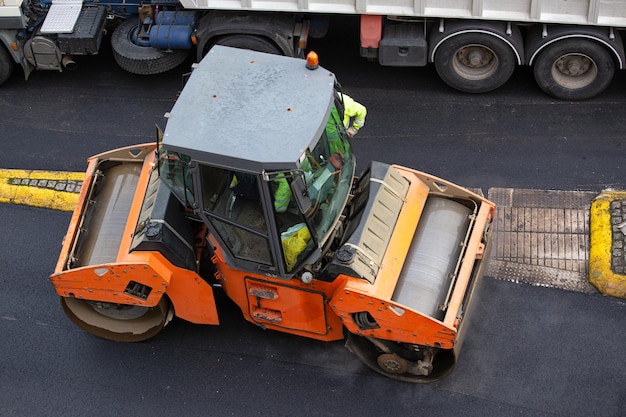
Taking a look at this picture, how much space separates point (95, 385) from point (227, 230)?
193 cm

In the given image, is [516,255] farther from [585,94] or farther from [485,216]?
[585,94]

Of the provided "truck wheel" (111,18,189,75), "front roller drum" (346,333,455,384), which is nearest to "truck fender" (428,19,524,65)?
"truck wheel" (111,18,189,75)

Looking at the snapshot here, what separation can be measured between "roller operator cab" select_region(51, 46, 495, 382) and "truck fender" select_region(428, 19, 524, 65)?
100.0 inches

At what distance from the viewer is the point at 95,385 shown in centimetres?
683

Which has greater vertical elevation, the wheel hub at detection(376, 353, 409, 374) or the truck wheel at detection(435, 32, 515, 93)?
the truck wheel at detection(435, 32, 515, 93)

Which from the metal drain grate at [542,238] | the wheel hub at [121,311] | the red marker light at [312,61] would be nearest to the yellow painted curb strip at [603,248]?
the metal drain grate at [542,238]

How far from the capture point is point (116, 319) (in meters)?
6.97

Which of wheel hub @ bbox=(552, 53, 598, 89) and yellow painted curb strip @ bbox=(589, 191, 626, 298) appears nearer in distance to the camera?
yellow painted curb strip @ bbox=(589, 191, 626, 298)

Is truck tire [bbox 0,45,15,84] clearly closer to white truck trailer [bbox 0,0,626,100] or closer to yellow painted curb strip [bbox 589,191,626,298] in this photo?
white truck trailer [bbox 0,0,626,100]

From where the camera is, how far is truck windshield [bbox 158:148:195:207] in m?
5.79

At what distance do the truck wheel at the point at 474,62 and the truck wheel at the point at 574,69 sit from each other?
354mm

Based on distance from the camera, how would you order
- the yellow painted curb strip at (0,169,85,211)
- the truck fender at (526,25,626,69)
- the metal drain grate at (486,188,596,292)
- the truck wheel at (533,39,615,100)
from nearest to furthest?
the metal drain grate at (486,188,596,292)
the yellow painted curb strip at (0,169,85,211)
the truck fender at (526,25,626,69)
the truck wheel at (533,39,615,100)

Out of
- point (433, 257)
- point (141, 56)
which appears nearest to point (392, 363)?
point (433, 257)

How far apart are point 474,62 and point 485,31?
44cm
